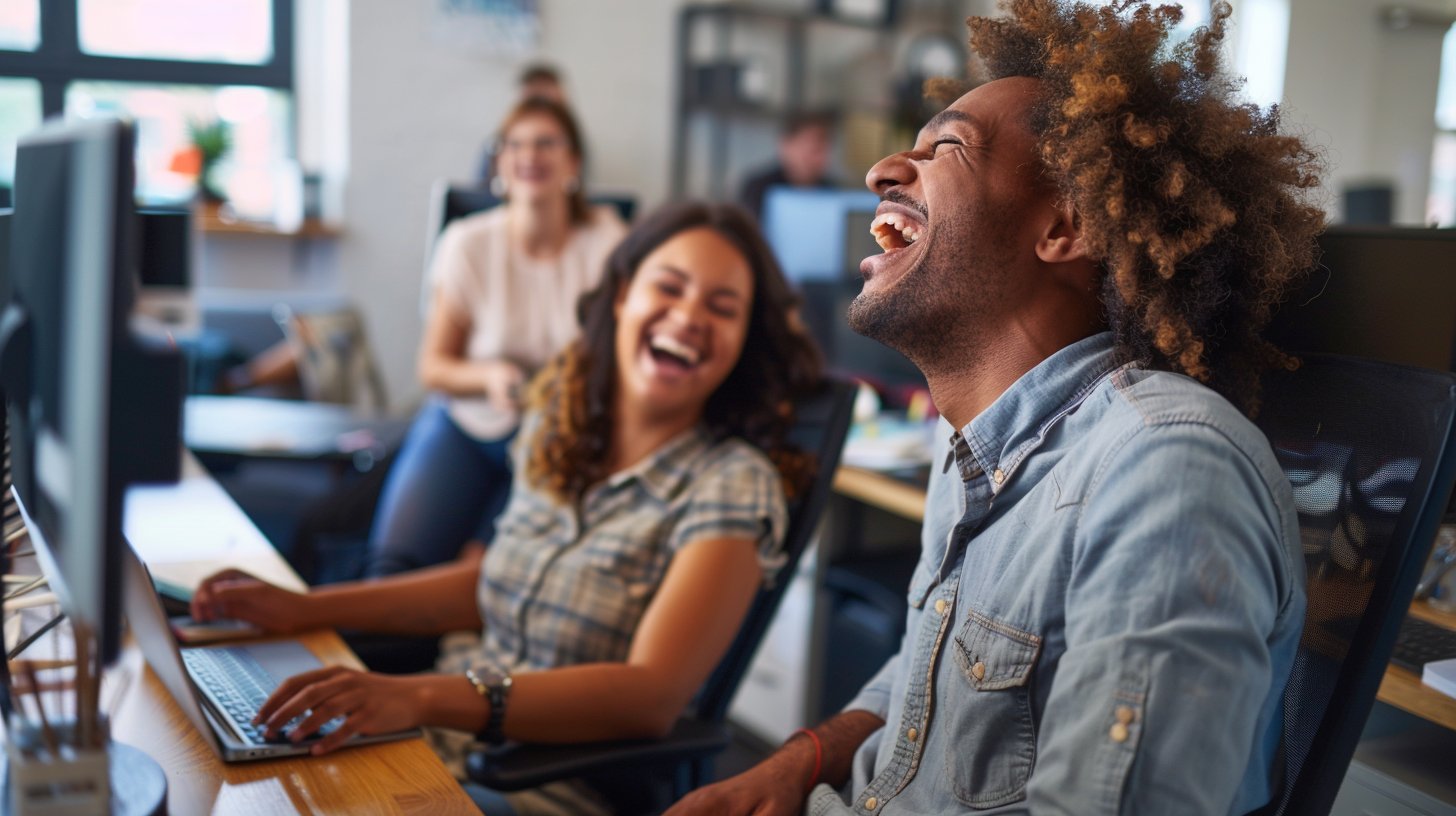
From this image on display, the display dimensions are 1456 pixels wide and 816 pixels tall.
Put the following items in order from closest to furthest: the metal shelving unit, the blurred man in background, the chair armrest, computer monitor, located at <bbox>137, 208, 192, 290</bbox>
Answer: the chair armrest → computer monitor, located at <bbox>137, 208, 192, 290</bbox> → the blurred man in background → the metal shelving unit

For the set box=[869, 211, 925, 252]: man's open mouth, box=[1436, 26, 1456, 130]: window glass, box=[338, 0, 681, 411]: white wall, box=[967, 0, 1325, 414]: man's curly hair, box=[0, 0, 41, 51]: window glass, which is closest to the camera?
box=[967, 0, 1325, 414]: man's curly hair

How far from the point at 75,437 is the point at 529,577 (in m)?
0.81

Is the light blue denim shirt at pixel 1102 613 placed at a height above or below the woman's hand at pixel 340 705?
above

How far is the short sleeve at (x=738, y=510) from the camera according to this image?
130 cm

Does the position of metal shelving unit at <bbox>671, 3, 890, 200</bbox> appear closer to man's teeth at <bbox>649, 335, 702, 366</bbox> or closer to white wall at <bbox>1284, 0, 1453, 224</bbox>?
white wall at <bbox>1284, 0, 1453, 224</bbox>

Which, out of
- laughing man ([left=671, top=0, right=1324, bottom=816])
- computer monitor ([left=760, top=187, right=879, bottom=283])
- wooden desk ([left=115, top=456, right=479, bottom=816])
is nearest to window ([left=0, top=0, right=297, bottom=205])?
computer monitor ([left=760, top=187, right=879, bottom=283])

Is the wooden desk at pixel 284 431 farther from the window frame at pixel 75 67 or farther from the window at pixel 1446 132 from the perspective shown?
the window at pixel 1446 132

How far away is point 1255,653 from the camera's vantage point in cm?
67

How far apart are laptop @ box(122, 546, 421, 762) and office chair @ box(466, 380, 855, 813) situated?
0.45ft

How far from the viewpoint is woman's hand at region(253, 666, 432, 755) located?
3.19ft

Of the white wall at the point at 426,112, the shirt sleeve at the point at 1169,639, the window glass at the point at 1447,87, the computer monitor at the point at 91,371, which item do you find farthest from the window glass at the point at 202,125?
the window glass at the point at 1447,87

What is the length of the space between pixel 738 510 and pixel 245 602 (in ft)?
1.91

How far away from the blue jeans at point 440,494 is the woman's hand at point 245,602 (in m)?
0.83

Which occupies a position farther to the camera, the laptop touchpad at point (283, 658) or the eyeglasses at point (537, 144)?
the eyeglasses at point (537, 144)
